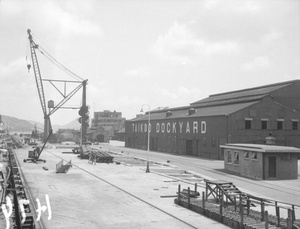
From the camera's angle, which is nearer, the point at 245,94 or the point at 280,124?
the point at 280,124

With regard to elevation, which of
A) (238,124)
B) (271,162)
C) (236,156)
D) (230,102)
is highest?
(230,102)

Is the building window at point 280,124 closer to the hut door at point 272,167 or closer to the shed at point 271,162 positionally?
the shed at point 271,162

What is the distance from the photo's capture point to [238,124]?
187 ft

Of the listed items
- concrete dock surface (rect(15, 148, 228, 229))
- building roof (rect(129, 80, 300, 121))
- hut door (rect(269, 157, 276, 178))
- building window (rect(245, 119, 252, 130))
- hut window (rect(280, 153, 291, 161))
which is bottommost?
concrete dock surface (rect(15, 148, 228, 229))

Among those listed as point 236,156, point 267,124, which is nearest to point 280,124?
point 267,124

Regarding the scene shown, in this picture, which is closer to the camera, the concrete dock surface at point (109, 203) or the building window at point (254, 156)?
the concrete dock surface at point (109, 203)

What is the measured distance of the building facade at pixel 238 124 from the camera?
2264 inches

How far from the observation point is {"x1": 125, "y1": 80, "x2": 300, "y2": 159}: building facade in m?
57.5

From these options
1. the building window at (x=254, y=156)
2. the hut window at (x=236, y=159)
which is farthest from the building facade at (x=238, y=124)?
the building window at (x=254, y=156)

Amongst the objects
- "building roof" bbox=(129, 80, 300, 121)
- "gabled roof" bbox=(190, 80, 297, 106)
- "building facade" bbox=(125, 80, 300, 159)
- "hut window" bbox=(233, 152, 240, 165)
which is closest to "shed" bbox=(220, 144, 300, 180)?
"hut window" bbox=(233, 152, 240, 165)

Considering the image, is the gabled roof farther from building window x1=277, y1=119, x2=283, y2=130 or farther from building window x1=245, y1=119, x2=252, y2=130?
building window x1=245, y1=119, x2=252, y2=130

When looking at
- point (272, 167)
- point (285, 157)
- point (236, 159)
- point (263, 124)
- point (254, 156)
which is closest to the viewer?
point (272, 167)

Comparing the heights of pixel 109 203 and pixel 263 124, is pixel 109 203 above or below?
below

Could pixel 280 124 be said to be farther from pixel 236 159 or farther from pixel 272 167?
pixel 272 167
